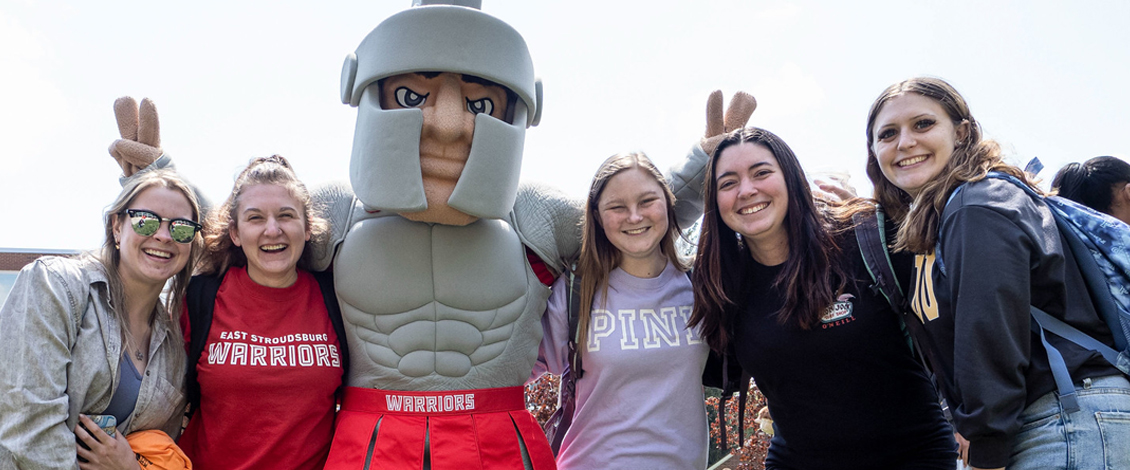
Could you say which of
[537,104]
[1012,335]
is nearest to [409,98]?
[537,104]

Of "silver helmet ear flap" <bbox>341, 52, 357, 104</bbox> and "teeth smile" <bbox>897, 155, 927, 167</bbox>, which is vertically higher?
"silver helmet ear flap" <bbox>341, 52, 357, 104</bbox>

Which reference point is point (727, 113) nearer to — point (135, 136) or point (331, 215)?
point (331, 215)

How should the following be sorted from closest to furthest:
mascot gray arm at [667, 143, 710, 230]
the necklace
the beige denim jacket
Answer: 1. the beige denim jacket
2. the necklace
3. mascot gray arm at [667, 143, 710, 230]

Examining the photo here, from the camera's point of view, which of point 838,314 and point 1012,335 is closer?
point 1012,335

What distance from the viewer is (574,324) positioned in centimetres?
330

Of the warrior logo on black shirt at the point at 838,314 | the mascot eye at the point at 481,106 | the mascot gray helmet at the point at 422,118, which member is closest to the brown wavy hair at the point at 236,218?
the mascot gray helmet at the point at 422,118

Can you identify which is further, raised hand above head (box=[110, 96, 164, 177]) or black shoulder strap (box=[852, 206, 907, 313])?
raised hand above head (box=[110, 96, 164, 177])

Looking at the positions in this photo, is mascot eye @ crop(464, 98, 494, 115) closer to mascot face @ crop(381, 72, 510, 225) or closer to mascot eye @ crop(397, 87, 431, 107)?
mascot face @ crop(381, 72, 510, 225)

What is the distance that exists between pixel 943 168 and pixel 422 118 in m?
1.99

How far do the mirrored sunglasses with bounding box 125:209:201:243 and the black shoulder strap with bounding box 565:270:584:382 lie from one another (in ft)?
5.41

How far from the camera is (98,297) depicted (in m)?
2.88

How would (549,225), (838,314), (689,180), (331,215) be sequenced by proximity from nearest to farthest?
(838,314) < (331,215) < (549,225) < (689,180)

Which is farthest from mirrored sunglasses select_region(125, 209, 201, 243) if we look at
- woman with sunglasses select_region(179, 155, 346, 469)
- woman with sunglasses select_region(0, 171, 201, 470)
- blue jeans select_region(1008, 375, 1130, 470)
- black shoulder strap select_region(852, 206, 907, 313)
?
blue jeans select_region(1008, 375, 1130, 470)

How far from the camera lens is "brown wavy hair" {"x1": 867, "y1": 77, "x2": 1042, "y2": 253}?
2.39 meters
